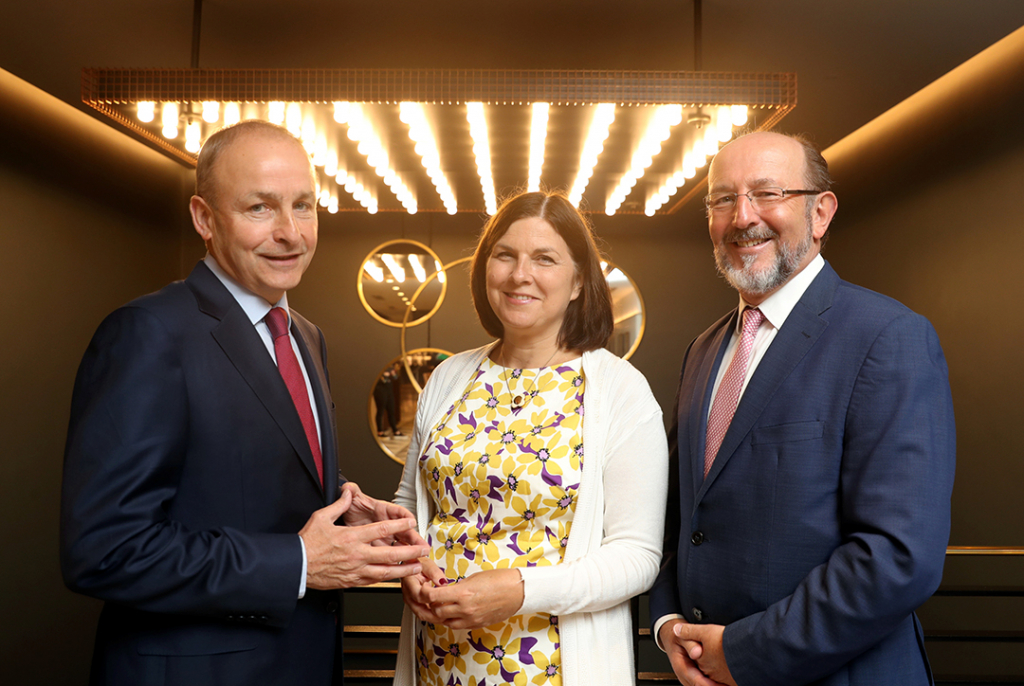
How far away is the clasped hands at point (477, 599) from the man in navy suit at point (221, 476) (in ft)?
0.39

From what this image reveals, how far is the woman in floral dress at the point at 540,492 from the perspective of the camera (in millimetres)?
1615

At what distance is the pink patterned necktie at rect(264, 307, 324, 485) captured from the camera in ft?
5.29

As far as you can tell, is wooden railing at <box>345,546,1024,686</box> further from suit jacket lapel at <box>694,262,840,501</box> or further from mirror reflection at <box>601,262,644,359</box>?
mirror reflection at <box>601,262,644,359</box>

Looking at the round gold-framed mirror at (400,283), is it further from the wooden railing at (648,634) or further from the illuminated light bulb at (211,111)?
the illuminated light bulb at (211,111)

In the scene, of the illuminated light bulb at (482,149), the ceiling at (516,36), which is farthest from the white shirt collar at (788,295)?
the ceiling at (516,36)

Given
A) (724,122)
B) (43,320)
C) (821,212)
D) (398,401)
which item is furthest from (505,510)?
(398,401)

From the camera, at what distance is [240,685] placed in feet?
4.65

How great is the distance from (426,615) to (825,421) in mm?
975

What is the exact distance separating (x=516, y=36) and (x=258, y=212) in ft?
6.94

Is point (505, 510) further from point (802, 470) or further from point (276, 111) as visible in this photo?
point (276, 111)

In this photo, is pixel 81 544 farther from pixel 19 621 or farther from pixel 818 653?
pixel 19 621

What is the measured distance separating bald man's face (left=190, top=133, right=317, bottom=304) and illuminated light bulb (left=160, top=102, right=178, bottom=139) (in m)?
1.89

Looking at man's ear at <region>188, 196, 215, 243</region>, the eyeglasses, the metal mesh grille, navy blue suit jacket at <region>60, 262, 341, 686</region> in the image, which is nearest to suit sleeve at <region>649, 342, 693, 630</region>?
the eyeglasses

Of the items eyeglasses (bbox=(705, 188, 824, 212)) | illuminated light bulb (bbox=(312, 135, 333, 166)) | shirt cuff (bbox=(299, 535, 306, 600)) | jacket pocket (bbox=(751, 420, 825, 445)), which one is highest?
illuminated light bulb (bbox=(312, 135, 333, 166))
